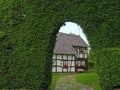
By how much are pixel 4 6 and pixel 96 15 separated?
5.57m

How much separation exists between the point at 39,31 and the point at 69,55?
2938cm

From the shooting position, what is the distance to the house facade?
4425 centimetres

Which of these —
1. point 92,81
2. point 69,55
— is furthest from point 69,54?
point 92,81

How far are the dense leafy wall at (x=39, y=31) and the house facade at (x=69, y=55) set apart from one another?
81.4ft

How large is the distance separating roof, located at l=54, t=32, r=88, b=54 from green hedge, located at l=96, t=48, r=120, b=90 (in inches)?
1066

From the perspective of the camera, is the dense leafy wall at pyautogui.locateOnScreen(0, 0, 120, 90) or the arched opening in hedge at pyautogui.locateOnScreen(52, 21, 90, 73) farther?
the arched opening in hedge at pyautogui.locateOnScreen(52, 21, 90, 73)

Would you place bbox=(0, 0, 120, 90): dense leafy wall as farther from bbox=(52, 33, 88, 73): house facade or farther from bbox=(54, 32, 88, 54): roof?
bbox=(54, 32, 88, 54): roof

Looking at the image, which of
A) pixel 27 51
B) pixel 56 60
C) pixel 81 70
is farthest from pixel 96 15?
pixel 81 70

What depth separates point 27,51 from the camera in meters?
17.9

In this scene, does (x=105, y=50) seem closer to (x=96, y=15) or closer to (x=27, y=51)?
(x=96, y=15)

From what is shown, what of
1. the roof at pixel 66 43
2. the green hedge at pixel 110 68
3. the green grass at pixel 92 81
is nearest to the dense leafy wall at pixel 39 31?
the green hedge at pixel 110 68

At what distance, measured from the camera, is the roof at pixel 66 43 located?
1790 inches

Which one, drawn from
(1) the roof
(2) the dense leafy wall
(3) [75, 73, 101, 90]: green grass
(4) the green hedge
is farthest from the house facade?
(4) the green hedge

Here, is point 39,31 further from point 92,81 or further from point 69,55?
point 69,55
